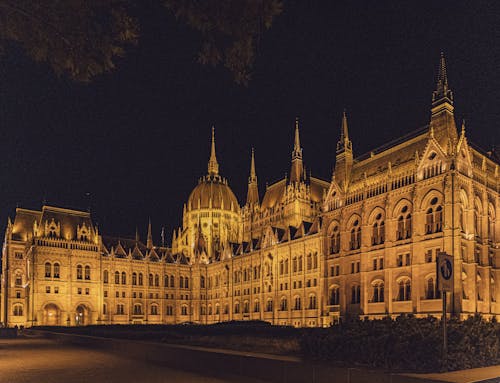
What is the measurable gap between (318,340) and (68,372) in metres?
10.0

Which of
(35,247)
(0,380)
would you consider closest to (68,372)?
(0,380)

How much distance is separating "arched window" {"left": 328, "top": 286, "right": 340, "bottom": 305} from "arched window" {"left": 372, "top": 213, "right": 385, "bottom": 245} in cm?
946

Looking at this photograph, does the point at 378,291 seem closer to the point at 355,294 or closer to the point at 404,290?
the point at 355,294

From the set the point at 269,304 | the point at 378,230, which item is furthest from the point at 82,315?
the point at 378,230

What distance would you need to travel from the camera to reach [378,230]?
57.3 m

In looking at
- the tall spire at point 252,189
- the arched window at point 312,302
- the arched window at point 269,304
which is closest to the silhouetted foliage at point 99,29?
the arched window at point 312,302

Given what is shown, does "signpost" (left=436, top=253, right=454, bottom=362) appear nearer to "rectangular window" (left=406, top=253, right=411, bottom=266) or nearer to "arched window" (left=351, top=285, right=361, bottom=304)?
"rectangular window" (left=406, top=253, right=411, bottom=266)

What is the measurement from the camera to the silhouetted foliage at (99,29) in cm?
918

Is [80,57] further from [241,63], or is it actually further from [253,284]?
[253,284]

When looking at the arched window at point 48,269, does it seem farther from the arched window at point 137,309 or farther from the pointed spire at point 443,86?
the pointed spire at point 443,86

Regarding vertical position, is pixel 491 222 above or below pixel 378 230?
above

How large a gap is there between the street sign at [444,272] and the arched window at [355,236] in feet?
154

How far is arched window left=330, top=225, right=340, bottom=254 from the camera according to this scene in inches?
2523

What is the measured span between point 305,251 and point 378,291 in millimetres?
16368
